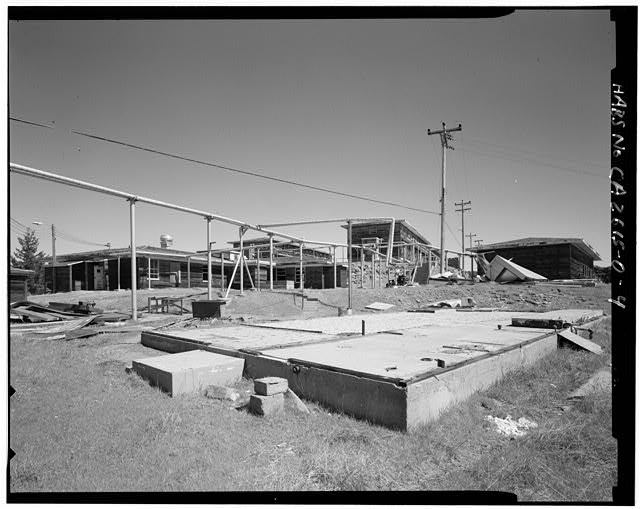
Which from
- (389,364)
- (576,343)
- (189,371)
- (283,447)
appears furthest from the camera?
(576,343)

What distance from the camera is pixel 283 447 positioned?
3.51 m

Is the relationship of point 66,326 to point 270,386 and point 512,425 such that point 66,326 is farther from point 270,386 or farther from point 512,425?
point 512,425

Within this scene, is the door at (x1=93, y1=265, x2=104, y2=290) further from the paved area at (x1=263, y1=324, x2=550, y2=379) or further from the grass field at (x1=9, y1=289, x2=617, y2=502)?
the paved area at (x1=263, y1=324, x2=550, y2=379)

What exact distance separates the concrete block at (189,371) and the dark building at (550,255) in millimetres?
30602

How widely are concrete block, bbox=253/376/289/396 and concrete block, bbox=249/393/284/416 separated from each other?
2.1 inches

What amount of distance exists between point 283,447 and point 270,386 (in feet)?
2.75

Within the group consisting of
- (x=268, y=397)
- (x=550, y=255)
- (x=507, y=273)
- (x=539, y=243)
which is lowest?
(x=507, y=273)

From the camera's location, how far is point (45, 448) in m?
3.21

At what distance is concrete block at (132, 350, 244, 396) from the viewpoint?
4848 mm

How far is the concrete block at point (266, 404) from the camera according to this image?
4121 mm

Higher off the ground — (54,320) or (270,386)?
(270,386)

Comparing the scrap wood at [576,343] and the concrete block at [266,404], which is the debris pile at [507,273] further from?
the concrete block at [266,404]

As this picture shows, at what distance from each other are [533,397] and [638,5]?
14.3ft

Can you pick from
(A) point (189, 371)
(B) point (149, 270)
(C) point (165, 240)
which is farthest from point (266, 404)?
(C) point (165, 240)
